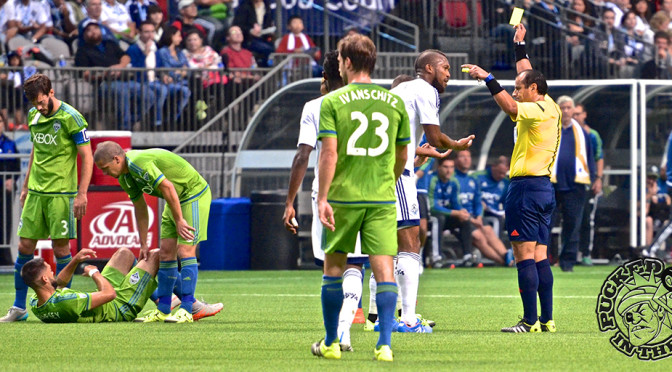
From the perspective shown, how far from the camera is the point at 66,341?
9438 mm

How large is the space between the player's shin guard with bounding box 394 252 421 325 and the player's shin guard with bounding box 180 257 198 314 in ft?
6.70

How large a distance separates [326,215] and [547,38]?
1718cm

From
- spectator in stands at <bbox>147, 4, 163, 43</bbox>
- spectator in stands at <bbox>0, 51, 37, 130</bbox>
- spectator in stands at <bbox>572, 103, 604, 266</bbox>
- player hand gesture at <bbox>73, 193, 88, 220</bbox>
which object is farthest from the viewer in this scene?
spectator in stands at <bbox>147, 4, 163, 43</bbox>

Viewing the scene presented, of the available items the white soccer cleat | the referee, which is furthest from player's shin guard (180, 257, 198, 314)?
the referee

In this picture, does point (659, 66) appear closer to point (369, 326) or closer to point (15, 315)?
point (369, 326)

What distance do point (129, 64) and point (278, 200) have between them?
4637mm

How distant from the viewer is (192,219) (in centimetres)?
1122

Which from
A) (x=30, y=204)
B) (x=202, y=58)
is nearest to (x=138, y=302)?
(x=30, y=204)

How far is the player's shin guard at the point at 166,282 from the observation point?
11.2 meters

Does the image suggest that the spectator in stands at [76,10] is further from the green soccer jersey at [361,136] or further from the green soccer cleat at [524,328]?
the green soccer jersey at [361,136]

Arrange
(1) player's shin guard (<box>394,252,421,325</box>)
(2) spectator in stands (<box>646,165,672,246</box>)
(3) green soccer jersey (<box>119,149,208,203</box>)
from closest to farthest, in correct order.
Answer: (1) player's shin guard (<box>394,252,421,325</box>) → (3) green soccer jersey (<box>119,149,208,203</box>) → (2) spectator in stands (<box>646,165,672,246</box>)

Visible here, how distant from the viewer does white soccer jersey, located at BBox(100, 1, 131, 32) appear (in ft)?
76.1

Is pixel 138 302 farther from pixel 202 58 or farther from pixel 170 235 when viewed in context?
pixel 202 58

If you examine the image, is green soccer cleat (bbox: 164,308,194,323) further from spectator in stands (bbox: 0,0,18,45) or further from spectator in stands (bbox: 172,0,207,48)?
spectator in stands (bbox: 172,0,207,48)
